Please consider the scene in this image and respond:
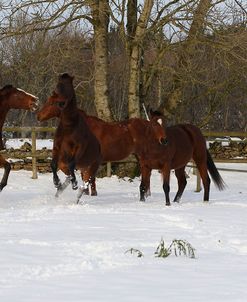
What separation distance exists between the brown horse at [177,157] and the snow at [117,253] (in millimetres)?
907

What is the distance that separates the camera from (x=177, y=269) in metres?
4.56

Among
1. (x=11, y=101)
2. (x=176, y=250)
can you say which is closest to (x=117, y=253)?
(x=176, y=250)

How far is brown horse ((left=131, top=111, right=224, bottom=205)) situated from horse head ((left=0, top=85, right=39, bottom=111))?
1918 mm

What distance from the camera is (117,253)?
5000 millimetres

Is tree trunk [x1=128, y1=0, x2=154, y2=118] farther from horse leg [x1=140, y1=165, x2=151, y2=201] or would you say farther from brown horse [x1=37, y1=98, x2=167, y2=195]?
horse leg [x1=140, y1=165, x2=151, y2=201]

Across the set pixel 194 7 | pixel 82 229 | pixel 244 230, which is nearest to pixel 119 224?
pixel 82 229

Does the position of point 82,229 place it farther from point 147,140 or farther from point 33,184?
point 33,184

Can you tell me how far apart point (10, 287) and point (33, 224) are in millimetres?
2672

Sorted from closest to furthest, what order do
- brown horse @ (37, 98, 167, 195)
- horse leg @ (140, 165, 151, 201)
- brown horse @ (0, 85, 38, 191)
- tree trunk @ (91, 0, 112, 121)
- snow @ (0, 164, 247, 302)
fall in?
1. snow @ (0, 164, 247, 302)
2. brown horse @ (0, 85, 38, 191)
3. horse leg @ (140, 165, 151, 201)
4. brown horse @ (37, 98, 167, 195)
5. tree trunk @ (91, 0, 112, 121)

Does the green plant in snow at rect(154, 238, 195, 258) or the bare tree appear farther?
the bare tree

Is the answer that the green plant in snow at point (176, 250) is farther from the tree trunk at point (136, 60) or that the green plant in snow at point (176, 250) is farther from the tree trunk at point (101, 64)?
the tree trunk at point (101, 64)

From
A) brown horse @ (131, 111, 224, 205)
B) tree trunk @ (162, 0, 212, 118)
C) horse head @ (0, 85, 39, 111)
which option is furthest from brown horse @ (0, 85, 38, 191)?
tree trunk @ (162, 0, 212, 118)

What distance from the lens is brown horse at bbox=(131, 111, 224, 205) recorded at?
979 cm

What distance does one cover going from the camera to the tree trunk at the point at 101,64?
49.7 ft
